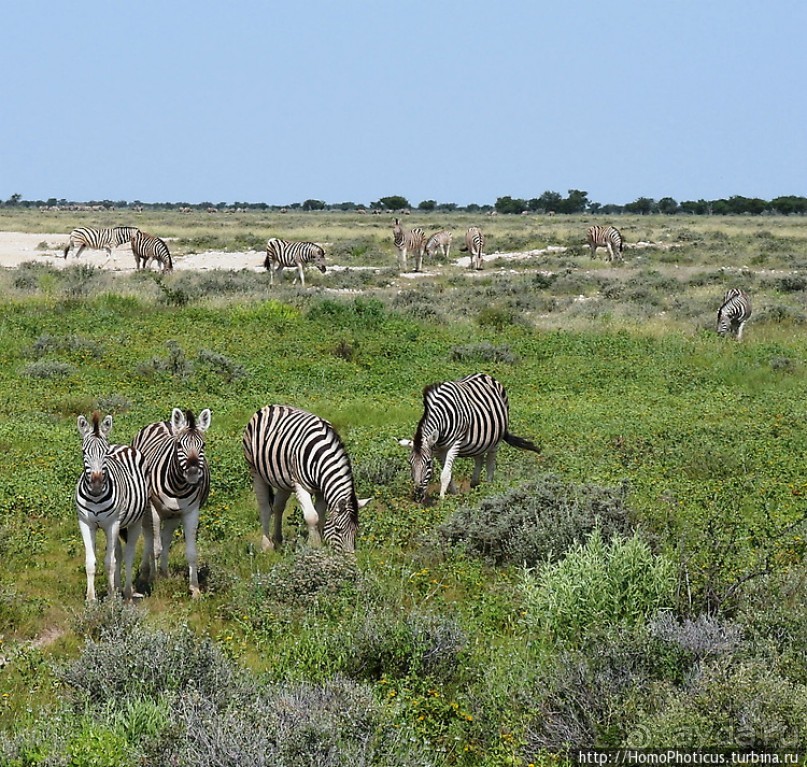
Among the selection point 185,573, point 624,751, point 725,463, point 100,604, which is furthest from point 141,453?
point 725,463

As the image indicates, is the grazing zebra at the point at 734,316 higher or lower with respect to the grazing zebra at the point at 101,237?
lower

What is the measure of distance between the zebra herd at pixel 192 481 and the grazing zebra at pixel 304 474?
11 millimetres

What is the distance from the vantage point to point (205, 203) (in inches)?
6841

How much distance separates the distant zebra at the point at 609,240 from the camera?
45.4 m

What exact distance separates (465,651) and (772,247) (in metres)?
50.8

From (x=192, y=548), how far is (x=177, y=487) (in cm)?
59

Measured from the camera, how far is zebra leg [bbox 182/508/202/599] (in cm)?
866

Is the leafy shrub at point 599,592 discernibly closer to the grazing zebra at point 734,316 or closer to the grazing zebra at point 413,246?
the grazing zebra at point 734,316

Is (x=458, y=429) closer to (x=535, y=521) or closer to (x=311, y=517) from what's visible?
(x=535, y=521)

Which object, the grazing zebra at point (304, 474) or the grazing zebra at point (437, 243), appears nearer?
the grazing zebra at point (304, 474)

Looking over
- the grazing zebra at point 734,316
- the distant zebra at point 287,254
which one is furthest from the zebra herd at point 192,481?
the distant zebra at point 287,254

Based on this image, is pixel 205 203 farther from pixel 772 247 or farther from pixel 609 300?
pixel 609 300

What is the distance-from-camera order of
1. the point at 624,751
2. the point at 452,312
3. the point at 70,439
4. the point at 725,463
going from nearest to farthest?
the point at 624,751 → the point at 725,463 → the point at 70,439 → the point at 452,312

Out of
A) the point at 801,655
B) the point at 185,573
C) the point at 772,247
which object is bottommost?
the point at 185,573
